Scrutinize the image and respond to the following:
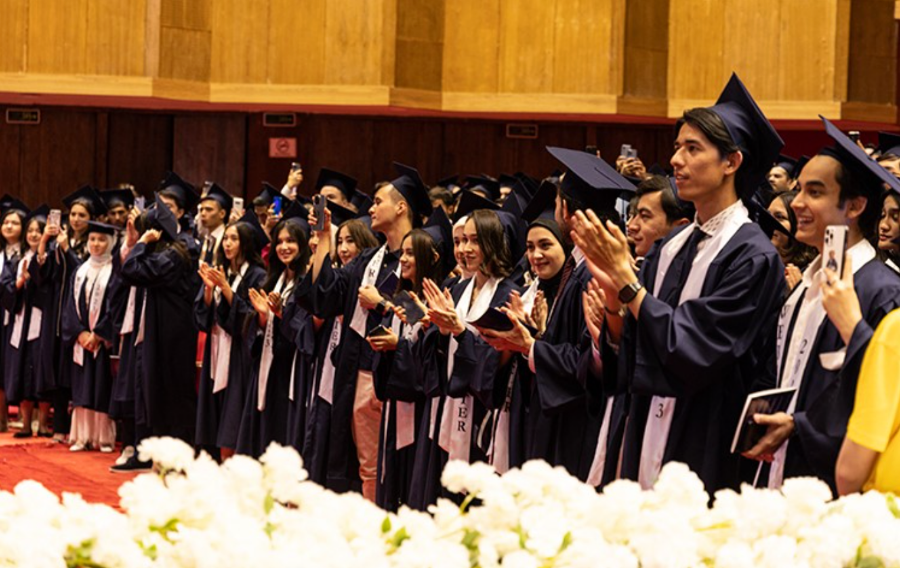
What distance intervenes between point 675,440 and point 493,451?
1942 millimetres

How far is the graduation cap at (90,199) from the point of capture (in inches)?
462

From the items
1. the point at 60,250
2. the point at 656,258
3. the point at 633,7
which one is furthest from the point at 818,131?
the point at 656,258

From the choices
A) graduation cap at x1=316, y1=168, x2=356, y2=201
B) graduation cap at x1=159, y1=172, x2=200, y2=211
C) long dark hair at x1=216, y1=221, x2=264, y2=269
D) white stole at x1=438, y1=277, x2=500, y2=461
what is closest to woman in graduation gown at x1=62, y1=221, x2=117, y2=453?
graduation cap at x1=159, y1=172, x2=200, y2=211

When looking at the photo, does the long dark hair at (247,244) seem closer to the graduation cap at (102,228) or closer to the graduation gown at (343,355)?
the graduation gown at (343,355)

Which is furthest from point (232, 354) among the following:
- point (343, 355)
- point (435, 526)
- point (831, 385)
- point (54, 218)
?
point (435, 526)

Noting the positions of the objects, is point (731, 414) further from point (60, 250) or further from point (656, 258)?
point (60, 250)

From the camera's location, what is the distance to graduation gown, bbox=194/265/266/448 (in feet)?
31.4

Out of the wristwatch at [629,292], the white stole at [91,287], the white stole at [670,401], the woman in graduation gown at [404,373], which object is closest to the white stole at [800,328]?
the white stole at [670,401]

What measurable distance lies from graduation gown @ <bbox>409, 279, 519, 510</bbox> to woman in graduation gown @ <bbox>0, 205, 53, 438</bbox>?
18.1ft

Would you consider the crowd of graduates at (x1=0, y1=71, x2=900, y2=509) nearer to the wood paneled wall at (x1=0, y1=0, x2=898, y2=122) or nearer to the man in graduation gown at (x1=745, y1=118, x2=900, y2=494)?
the man in graduation gown at (x1=745, y1=118, x2=900, y2=494)

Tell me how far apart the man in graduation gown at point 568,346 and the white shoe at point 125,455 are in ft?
16.4

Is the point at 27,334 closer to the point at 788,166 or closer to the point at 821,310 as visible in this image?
the point at 788,166

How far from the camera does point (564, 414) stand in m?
5.76

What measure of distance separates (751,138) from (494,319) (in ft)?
5.11
